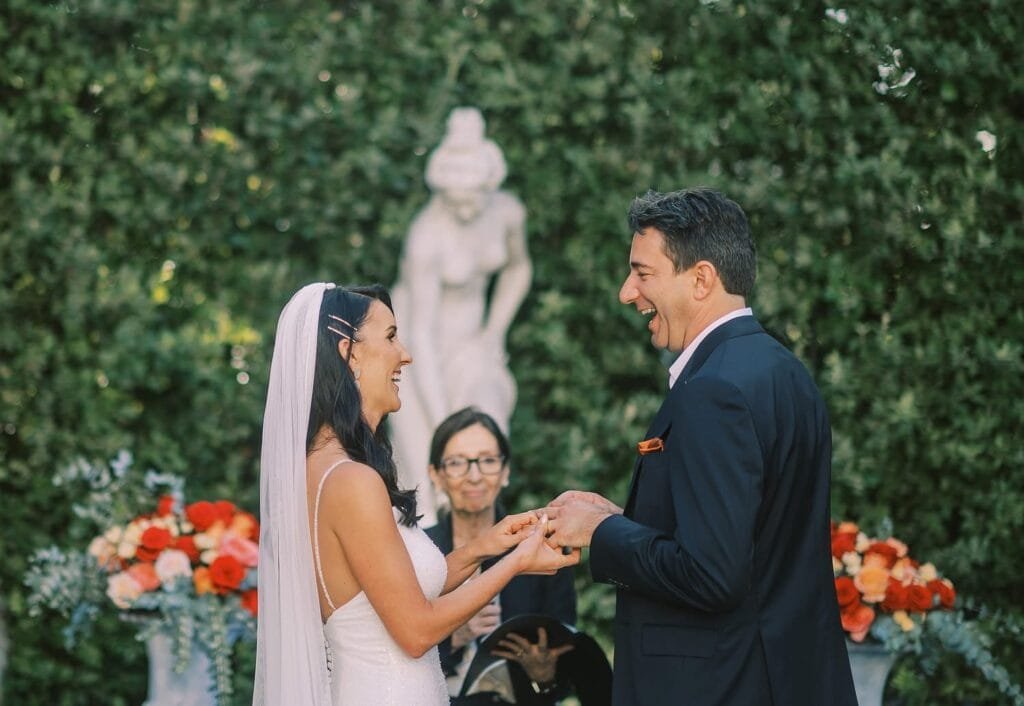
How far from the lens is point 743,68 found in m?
6.22

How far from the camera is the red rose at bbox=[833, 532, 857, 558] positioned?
4492 mm

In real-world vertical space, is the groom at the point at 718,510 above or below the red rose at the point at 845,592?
above

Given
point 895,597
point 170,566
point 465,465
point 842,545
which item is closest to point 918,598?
point 895,597

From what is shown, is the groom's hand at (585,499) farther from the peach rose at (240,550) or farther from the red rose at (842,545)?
the peach rose at (240,550)

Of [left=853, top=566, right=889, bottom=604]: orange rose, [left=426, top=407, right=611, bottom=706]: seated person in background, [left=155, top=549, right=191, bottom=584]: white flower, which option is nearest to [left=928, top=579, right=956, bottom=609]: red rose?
[left=853, top=566, right=889, bottom=604]: orange rose

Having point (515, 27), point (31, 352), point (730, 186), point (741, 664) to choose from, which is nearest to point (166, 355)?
point (31, 352)

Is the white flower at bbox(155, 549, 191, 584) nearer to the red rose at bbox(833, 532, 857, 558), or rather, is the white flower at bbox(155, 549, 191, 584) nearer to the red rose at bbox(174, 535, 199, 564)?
the red rose at bbox(174, 535, 199, 564)

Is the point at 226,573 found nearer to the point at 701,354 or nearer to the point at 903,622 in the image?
the point at 701,354

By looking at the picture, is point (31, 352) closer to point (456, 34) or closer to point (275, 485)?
point (456, 34)

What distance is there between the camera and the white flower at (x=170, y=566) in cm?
448

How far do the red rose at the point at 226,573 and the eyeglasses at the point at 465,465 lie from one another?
804 millimetres

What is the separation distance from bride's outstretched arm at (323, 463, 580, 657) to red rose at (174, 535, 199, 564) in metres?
1.68

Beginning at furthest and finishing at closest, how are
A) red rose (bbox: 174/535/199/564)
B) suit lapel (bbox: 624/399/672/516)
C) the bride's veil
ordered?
red rose (bbox: 174/535/199/564) < the bride's veil < suit lapel (bbox: 624/399/672/516)

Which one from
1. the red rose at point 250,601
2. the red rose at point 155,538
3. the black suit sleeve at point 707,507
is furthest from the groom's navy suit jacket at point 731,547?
the red rose at point 155,538
